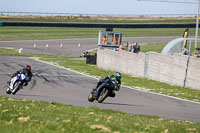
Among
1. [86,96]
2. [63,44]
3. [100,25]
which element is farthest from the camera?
[100,25]

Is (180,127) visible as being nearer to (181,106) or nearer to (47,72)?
(181,106)

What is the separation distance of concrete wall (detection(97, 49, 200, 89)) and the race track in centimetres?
299

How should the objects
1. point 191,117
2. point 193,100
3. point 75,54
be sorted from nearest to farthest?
point 191,117
point 193,100
point 75,54

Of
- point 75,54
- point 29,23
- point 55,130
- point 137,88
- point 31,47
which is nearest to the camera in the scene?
point 55,130

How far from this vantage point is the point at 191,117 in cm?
1347

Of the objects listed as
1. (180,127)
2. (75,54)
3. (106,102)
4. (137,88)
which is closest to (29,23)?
(75,54)

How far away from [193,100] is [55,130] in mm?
10965

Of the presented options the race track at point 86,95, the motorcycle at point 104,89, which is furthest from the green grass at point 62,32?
the motorcycle at point 104,89

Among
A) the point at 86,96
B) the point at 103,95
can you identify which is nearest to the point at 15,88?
the point at 86,96

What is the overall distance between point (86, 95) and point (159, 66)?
23.8ft

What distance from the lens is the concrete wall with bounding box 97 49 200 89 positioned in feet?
70.5

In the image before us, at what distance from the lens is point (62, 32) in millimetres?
68438

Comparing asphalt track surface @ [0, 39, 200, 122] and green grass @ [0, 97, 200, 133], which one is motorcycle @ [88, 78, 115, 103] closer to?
asphalt track surface @ [0, 39, 200, 122]

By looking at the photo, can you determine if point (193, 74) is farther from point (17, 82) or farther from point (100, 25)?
point (100, 25)
